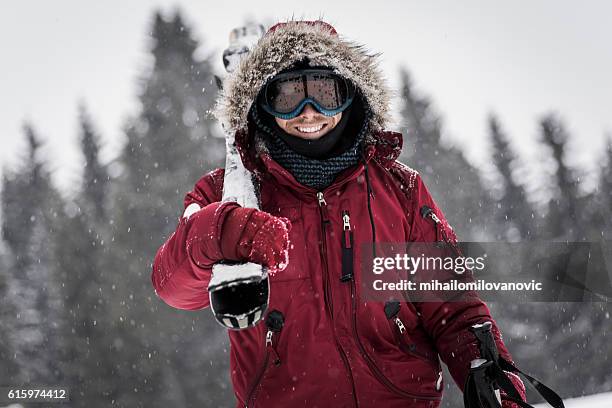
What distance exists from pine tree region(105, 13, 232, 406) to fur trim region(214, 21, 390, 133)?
37.2 ft

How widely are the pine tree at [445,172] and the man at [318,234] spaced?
656 inches

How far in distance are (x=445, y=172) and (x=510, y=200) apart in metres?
3.38

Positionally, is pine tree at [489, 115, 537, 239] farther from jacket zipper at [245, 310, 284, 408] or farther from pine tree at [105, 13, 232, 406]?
jacket zipper at [245, 310, 284, 408]

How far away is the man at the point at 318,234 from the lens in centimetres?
225

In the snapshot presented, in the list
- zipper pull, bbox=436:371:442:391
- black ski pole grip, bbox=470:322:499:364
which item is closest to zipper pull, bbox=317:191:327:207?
black ski pole grip, bbox=470:322:499:364

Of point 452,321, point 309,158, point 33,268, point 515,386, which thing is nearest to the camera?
point 515,386

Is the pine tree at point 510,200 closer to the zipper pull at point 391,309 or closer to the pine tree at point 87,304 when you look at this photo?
the pine tree at point 87,304

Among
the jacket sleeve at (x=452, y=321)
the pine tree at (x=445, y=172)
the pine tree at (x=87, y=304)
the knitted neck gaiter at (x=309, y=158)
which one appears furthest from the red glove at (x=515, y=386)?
the pine tree at (x=445, y=172)

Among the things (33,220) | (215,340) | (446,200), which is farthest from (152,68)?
(33,220)

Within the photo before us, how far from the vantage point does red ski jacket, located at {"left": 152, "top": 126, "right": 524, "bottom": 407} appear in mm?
2283

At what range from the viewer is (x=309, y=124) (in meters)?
2.73

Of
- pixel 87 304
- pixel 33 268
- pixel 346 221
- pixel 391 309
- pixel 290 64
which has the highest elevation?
pixel 290 64

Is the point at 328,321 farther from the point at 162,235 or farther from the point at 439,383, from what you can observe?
the point at 162,235

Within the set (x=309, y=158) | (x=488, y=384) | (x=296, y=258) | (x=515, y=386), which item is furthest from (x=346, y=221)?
(x=515, y=386)
